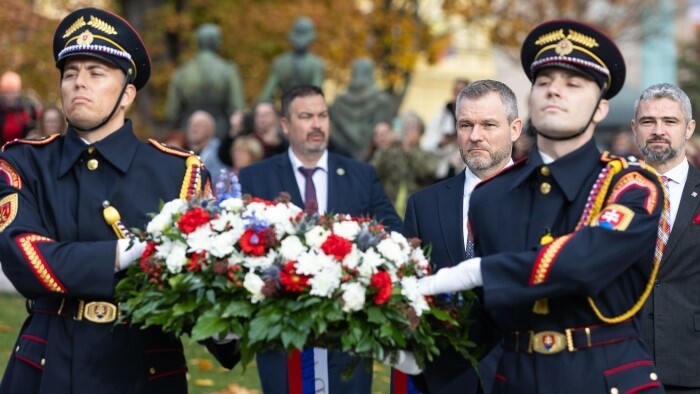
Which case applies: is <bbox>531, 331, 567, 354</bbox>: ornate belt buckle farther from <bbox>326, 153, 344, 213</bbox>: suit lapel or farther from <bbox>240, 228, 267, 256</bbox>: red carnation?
<bbox>326, 153, 344, 213</bbox>: suit lapel

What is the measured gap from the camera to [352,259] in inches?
227

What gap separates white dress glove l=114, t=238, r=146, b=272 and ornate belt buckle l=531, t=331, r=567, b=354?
1.76m

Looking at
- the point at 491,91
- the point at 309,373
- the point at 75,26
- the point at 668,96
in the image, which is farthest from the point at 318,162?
the point at 75,26

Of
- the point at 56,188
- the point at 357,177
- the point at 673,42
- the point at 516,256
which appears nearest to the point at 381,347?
the point at 516,256

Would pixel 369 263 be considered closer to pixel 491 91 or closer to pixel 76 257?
pixel 76 257

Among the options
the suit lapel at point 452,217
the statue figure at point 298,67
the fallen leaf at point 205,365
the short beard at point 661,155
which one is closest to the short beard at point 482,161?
the suit lapel at point 452,217

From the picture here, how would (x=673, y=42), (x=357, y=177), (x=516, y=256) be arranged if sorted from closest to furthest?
(x=516, y=256), (x=357, y=177), (x=673, y=42)

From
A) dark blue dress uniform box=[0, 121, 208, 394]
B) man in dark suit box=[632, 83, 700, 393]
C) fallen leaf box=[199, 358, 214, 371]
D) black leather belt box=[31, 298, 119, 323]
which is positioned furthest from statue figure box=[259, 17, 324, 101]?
black leather belt box=[31, 298, 119, 323]

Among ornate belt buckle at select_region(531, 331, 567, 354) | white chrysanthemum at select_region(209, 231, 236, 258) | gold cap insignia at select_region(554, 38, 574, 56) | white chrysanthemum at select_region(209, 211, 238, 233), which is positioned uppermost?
gold cap insignia at select_region(554, 38, 574, 56)

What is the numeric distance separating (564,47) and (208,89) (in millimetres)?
14576

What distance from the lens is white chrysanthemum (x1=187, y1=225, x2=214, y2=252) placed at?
19.3 feet

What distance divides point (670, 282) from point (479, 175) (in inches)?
47.3

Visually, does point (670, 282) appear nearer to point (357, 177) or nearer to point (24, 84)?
point (357, 177)

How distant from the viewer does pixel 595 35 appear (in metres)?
5.93
